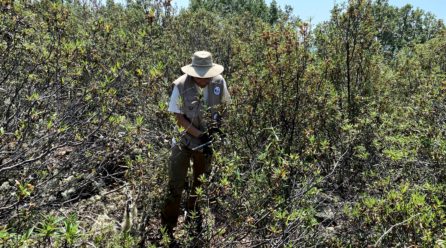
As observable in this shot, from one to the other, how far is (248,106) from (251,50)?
7.41 ft

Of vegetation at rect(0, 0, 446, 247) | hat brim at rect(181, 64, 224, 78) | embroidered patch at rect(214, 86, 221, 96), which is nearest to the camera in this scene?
vegetation at rect(0, 0, 446, 247)

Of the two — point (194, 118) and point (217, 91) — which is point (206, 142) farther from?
point (217, 91)

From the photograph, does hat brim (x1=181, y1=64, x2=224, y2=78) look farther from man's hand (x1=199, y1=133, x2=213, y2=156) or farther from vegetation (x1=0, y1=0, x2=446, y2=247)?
man's hand (x1=199, y1=133, x2=213, y2=156)

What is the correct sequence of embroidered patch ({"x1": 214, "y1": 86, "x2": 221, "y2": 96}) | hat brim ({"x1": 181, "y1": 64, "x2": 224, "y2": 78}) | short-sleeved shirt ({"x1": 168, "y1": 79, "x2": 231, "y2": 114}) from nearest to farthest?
short-sleeved shirt ({"x1": 168, "y1": 79, "x2": 231, "y2": 114}), hat brim ({"x1": 181, "y1": 64, "x2": 224, "y2": 78}), embroidered patch ({"x1": 214, "y1": 86, "x2": 221, "y2": 96})

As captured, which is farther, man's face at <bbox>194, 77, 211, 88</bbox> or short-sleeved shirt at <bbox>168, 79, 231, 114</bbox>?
man's face at <bbox>194, 77, 211, 88</bbox>

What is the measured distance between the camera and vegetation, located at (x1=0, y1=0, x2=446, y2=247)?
2.91 m

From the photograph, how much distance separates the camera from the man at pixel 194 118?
3.73 metres

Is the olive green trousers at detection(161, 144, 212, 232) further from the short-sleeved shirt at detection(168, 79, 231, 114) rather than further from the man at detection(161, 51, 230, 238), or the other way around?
the short-sleeved shirt at detection(168, 79, 231, 114)

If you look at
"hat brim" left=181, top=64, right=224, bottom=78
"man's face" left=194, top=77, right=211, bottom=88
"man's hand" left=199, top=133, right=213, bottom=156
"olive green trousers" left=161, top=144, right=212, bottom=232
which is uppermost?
"hat brim" left=181, top=64, right=224, bottom=78

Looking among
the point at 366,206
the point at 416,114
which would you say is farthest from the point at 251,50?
the point at 366,206

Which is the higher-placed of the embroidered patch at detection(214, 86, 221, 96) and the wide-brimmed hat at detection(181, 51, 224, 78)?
the wide-brimmed hat at detection(181, 51, 224, 78)

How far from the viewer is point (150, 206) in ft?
12.8

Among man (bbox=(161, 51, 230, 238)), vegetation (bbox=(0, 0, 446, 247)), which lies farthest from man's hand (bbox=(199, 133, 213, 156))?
→ vegetation (bbox=(0, 0, 446, 247))

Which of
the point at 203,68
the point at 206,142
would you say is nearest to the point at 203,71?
the point at 203,68
